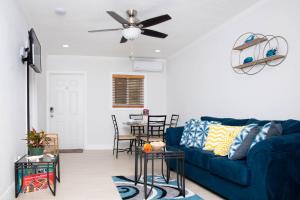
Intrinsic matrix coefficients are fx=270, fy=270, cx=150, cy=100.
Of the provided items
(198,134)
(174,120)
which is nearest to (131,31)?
(198,134)

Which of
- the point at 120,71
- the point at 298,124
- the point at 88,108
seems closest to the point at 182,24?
the point at 298,124

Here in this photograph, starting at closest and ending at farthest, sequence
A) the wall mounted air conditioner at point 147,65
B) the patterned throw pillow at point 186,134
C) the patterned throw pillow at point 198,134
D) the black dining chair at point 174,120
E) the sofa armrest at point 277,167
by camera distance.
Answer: the sofa armrest at point 277,167 < the patterned throw pillow at point 198,134 < the patterned throw pillow at point 186,134 < the black dining chair at point 174,120 < the wall mounted air conditioner at point 147,65

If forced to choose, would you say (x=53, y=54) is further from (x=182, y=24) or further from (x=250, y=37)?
(x=250, y=37)

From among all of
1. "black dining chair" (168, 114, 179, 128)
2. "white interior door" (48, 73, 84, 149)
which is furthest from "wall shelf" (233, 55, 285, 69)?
"white interior door" (48, 73, 84, 149)

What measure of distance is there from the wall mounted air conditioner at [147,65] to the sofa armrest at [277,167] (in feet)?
16.6

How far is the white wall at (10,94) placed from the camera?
2.88 metres

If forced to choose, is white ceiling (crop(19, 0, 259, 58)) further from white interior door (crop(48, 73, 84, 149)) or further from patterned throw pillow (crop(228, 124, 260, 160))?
patterned throw pillow (crop(228, 124, 260, 160))

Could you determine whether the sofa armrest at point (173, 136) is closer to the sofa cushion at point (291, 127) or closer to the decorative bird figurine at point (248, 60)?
the decorative bird figurine at point (248, 60)

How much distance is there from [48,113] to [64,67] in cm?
126

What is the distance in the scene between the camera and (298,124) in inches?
111

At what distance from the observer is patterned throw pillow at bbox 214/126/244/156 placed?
3.27 meters

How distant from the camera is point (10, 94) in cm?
319

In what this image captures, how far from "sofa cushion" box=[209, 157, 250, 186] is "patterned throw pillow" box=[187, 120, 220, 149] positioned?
0.82 meters

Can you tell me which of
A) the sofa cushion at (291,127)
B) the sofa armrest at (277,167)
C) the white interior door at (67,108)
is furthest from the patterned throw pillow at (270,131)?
the white interior door at (67,108)
